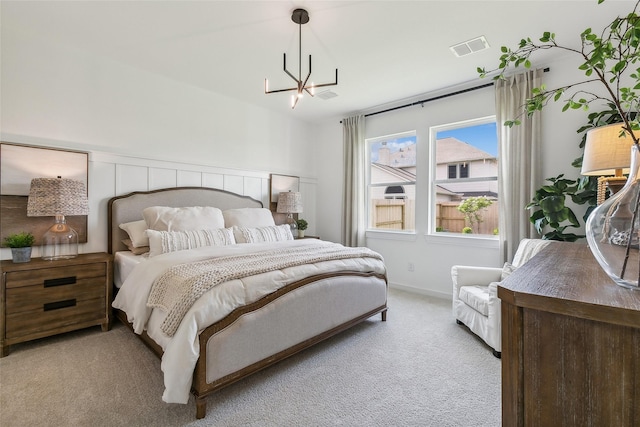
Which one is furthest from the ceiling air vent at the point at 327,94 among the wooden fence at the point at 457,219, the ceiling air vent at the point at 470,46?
the wooden fence at the point at 457,219

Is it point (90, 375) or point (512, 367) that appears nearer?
point (512, 367)

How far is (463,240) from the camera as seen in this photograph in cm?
364

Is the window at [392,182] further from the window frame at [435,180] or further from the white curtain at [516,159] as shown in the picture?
the white curtain at [516,159]

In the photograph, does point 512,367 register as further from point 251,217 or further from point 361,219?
point 361,219

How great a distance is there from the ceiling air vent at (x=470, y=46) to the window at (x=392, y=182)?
1391 mm

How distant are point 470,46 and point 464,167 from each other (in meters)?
1.50

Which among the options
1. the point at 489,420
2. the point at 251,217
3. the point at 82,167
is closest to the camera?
the point at 489,420

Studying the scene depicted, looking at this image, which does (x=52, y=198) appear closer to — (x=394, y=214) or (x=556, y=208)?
(x=394, y=214)

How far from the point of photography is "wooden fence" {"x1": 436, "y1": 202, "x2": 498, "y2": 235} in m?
3.55

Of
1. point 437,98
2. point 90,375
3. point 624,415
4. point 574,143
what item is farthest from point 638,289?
point 437,98

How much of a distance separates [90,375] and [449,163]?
13.9 ft

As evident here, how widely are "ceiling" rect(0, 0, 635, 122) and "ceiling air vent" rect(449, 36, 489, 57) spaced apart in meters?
0.05

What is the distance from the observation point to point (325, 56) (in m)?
2.94

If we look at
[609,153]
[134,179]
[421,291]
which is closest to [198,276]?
[134,179]
